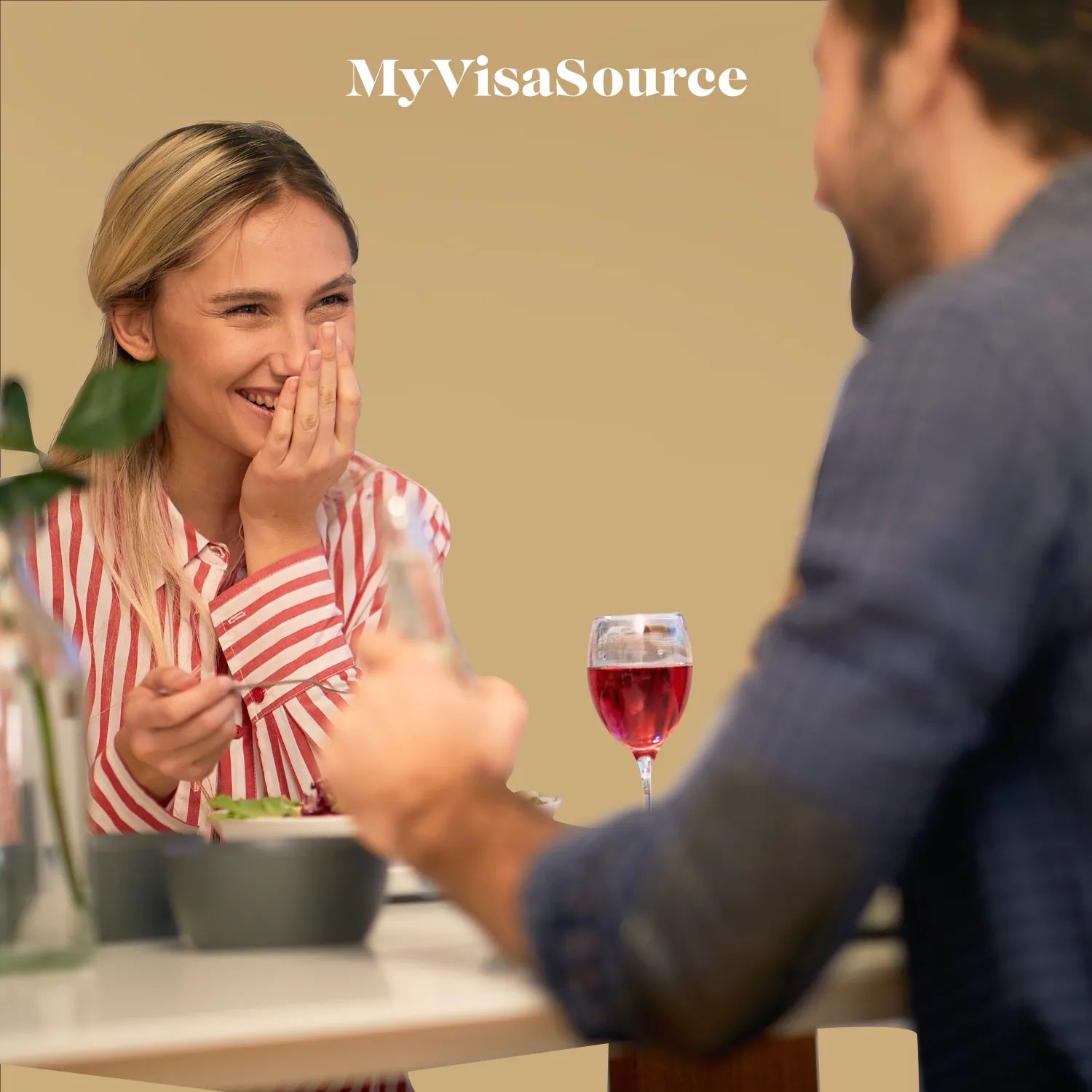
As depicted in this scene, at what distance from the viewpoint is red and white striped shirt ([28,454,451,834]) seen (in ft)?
5.10

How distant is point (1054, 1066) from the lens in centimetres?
55

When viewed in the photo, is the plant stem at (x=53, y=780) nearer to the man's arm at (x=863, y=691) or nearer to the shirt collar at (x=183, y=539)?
the man's arm at (x=863, y=691)

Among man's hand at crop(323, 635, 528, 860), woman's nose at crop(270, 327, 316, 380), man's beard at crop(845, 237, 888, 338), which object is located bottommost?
man's hand at crop(323, 635, 528, 860)

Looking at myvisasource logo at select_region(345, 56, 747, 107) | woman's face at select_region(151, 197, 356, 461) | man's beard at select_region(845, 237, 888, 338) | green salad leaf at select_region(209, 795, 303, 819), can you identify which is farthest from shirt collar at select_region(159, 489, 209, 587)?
myvisasource logo at select_region(345, 56, 747, 107)

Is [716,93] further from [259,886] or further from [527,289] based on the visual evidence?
[259,886]

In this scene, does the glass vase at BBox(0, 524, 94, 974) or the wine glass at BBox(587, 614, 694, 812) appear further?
the wine glass at BBox(587, 614, 694, 812)

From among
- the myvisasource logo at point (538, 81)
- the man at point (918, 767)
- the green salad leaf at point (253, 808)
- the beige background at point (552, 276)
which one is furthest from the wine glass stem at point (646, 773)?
the myvisasource logo at point (538, 81)

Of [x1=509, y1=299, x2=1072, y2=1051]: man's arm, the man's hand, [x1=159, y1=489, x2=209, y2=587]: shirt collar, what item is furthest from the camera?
[x1=159, y1=489, x2=209, y2=587]: shirt collar

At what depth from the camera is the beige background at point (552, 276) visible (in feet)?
11.0

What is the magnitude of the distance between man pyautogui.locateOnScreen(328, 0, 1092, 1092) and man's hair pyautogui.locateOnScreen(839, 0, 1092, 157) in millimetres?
35

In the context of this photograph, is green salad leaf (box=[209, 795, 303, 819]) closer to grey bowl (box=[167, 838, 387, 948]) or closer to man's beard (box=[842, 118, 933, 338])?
grey bowl (box=[167, 838, 387, 948])

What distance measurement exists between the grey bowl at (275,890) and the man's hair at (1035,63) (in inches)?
19.0

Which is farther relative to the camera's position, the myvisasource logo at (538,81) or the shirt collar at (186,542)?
the myvisasource logo at (538,81)

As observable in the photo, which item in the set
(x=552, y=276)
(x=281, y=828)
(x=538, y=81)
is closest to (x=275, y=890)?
(x=281, y=828)
